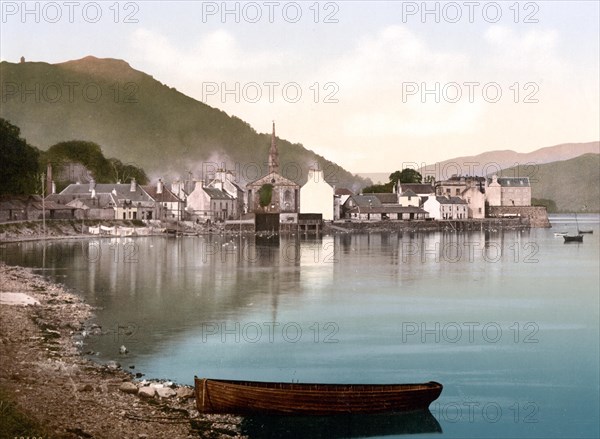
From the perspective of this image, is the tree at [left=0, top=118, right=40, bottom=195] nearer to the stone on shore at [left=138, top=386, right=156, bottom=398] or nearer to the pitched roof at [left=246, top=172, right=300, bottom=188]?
the pitched roof at [left=246, top=172, right=300, bottom=188]

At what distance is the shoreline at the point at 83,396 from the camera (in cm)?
1650

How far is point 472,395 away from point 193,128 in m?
137

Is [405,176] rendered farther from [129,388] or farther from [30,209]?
[129,388]

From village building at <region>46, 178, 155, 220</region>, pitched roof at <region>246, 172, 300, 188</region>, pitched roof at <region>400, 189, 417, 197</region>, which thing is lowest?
village building at <region>46, 178, 155, 220</region>

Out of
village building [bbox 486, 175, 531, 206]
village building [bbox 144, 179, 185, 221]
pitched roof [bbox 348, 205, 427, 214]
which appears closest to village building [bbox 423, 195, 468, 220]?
pitched roof [bbox 348, 205, 427, 214]

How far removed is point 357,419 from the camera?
18406 millimetres

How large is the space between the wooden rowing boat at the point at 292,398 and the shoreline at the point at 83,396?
391 millimetres

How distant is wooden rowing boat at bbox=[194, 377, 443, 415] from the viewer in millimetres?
17422

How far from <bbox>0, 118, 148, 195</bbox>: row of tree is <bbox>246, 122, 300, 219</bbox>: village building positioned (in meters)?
18.0

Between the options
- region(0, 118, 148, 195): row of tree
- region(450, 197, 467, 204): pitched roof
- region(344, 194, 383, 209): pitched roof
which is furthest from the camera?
region(450, 197, 467, 204): pitched roof

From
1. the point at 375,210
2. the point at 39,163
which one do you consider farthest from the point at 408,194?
the point at 39,163

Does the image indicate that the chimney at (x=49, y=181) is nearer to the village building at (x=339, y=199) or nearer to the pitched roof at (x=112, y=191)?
the pitched roof at (x=112, y=191)

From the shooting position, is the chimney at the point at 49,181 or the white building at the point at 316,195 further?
the white building at the point at 316,195

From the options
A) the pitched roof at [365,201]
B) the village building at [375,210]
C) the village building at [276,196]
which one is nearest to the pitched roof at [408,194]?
the village building at [375,210]
